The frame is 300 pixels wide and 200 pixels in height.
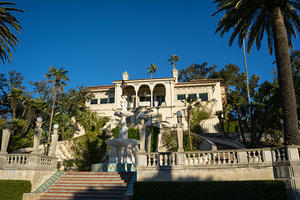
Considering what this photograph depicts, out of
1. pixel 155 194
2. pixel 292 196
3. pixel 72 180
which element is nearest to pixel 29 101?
pixel 72 180

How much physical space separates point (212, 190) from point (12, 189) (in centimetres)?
1114

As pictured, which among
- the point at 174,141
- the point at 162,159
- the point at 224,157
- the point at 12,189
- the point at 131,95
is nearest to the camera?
the point at 224,157

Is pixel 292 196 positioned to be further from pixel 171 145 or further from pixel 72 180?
pixel 171 145

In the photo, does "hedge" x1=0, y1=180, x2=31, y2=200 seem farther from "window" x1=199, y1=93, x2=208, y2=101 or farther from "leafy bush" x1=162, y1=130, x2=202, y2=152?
"window" x1=199, y1=93, x2=208, y2=101

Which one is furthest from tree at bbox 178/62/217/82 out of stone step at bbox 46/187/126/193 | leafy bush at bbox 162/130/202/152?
stone step at bbox 46/187/126/193

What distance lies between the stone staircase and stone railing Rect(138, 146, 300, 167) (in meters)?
2.55

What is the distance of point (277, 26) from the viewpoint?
12.9 metres

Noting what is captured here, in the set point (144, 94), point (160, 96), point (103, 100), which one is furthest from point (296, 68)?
point (103, 100)

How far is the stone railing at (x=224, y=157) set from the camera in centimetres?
1083

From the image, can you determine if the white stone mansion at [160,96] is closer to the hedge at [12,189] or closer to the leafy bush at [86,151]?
the leafy bush at [86,151]

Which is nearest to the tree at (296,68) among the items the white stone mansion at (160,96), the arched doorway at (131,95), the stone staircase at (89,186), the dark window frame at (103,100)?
the white stone mansion at (160,96)

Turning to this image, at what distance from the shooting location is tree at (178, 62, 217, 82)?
200ft

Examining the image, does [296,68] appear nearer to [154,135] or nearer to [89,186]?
[154,135]

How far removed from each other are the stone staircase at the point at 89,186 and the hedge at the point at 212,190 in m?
2.05
